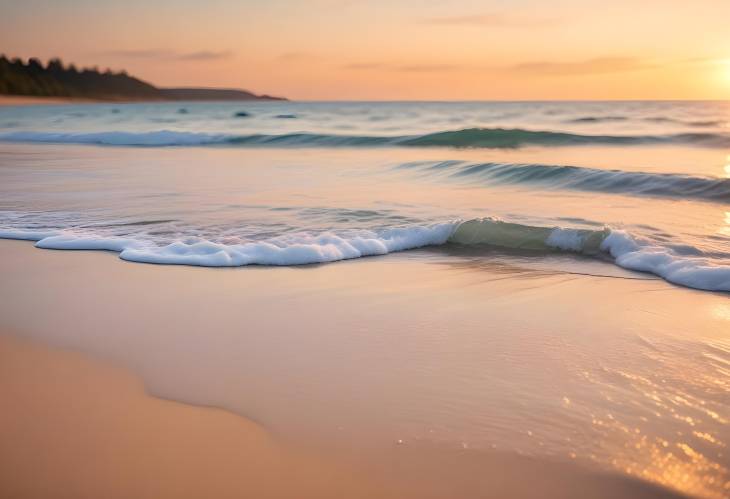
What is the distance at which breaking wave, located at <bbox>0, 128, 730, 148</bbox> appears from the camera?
17188 millimetres

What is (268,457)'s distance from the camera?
219 cm

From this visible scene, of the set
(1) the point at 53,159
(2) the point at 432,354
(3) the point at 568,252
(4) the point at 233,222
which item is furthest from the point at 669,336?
(1) the point at 53,159

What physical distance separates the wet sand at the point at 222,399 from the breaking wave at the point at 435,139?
13.6m

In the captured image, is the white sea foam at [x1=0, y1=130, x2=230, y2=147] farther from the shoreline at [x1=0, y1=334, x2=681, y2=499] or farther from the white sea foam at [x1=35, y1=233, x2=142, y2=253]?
the shoreline at [x1=0, y1=334, x2=681, y2=499]

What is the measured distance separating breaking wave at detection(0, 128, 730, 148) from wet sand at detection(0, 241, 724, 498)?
13.6 metres

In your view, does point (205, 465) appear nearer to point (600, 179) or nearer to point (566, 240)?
point (566, 240)

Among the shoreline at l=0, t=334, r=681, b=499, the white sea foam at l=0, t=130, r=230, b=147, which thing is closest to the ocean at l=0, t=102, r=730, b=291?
the shoreline at l=0, t=334, r=681, b=499

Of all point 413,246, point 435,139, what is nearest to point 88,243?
point 413,246

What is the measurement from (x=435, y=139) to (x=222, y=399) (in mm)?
16043

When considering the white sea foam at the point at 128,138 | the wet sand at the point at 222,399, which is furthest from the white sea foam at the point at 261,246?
the white sea foam at the point at 128,138

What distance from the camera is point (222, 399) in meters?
2.60

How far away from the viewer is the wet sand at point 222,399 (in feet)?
6.74

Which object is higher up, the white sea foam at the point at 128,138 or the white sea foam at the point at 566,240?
the white sea foam at the point at 566,240

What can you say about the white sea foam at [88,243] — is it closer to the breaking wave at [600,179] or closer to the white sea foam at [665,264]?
the white sea foam at [665,264]
